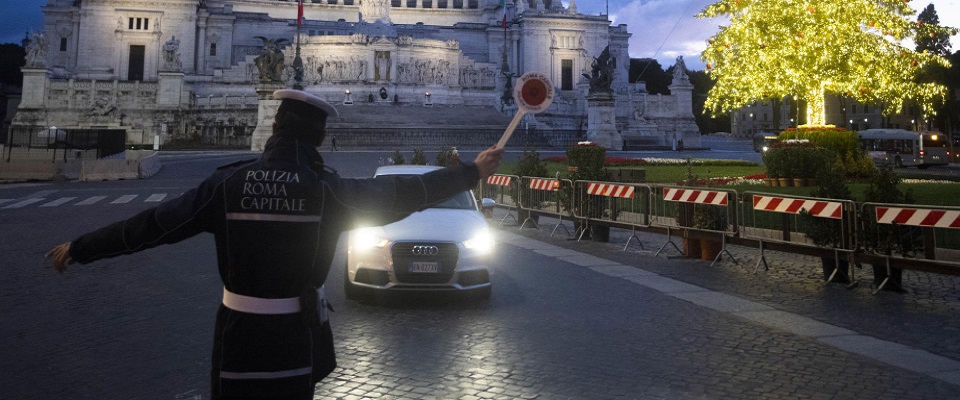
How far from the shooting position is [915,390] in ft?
17.8

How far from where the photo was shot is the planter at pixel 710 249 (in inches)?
484

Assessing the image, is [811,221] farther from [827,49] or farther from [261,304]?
[827,49]

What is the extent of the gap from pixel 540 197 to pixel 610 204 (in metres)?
3.04

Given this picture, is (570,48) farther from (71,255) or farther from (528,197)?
(71,255)

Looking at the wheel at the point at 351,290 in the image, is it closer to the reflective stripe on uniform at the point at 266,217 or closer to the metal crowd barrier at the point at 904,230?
the reflective stripe on uniform at the point at 266,217

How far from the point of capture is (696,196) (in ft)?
39.8

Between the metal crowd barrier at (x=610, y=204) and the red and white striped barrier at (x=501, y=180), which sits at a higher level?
the red and white striped barrier at (x=501, y=180)

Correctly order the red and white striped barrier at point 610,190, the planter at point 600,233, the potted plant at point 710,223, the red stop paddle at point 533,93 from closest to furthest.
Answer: the red stop paddle at point 533,93 < the potted plant at point 710,223 < the red and white striped barrier at point 610,190 < the planter at point 600,233

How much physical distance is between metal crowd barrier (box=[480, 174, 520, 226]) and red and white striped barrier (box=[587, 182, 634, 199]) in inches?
126

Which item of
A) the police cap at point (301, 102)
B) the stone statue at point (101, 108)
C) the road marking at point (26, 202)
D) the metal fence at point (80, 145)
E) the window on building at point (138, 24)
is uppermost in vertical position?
the window on building at point (138, 24)

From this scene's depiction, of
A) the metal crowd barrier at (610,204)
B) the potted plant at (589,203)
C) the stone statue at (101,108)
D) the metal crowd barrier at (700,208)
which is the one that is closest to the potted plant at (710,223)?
the metal crowd barrier at (700,208)

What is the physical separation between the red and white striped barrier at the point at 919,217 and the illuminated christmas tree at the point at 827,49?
48.6ft

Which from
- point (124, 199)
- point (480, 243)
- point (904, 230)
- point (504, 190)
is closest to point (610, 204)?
point (504, 190)

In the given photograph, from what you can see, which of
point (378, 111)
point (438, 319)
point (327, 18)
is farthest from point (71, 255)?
point (327, 18)
